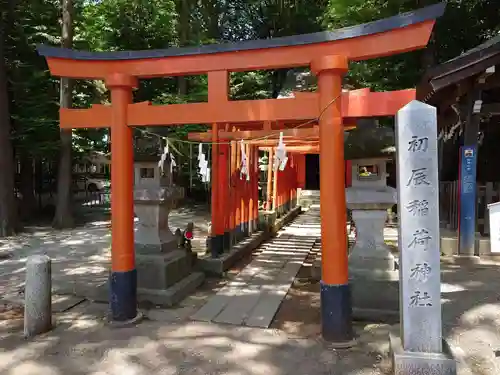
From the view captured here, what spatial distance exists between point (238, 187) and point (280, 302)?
436 cm

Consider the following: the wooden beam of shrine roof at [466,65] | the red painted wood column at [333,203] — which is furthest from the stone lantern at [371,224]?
the wooden beam of shrine roof at [466,65]

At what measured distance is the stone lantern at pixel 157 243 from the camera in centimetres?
616

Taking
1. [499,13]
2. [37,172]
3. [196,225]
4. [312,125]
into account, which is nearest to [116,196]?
[312,125]

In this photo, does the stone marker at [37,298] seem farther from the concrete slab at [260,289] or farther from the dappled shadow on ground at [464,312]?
the dappled shadow on ground at [464,312]

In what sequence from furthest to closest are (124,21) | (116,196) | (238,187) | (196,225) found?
(124,21), (196,225), (238,187), (116,196)

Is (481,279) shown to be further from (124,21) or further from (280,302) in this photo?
(124,21)

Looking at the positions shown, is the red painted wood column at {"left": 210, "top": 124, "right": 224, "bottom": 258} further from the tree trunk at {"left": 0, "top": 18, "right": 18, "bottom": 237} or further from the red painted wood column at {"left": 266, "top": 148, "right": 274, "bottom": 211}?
the tree trunk at {"left": 0, "top": 18, "right": 18, "bottom": 237}

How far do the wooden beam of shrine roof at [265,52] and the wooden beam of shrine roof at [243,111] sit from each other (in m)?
0.47

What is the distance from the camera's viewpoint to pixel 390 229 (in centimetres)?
1334

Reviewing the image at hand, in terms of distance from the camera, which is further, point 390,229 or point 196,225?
point 196,225

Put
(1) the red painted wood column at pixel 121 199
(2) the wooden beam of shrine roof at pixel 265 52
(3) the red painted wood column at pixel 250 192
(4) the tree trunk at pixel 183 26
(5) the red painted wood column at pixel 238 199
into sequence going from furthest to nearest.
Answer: (4) the tree trunk at pixel 183 26, (3) the red painted wood column at pixel 250 192, (5) the red painted wood column at pixel 238 199, (1) the red painted wood column at pixel 121 199, (2) the wooden beam of shrine roof at pixel 265 52

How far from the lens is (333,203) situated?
173 inches

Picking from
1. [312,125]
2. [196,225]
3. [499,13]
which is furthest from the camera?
[196,225]

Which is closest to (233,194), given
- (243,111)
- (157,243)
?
(157,243)
